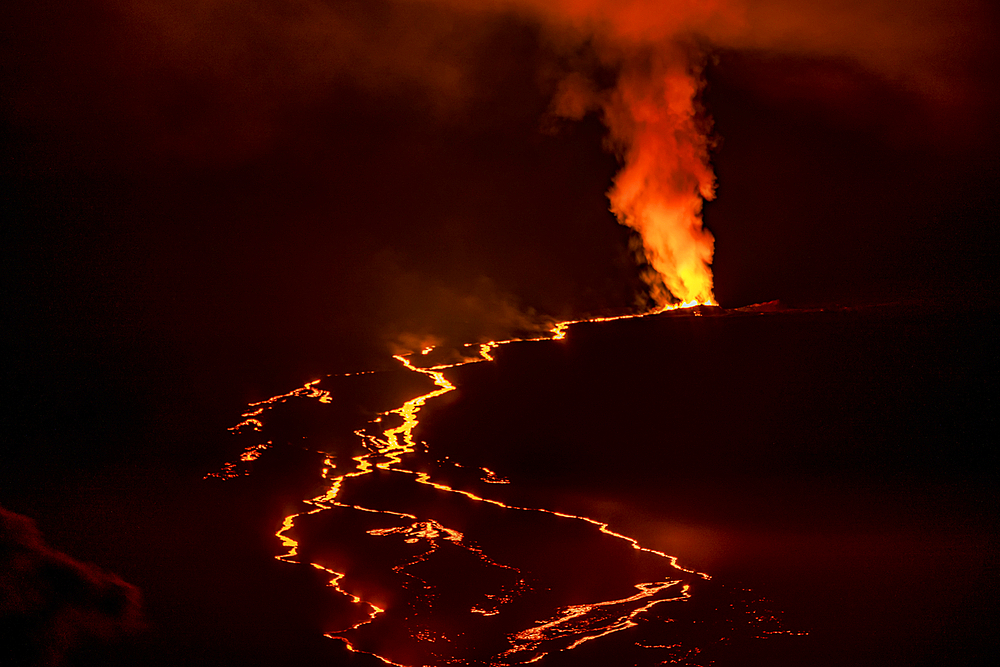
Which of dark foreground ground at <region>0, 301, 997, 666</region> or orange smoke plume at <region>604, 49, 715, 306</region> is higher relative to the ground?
orange smoke plume at <region>604, 49, 715, 306</region>

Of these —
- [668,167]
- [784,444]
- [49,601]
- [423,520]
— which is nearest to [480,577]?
[423,520]

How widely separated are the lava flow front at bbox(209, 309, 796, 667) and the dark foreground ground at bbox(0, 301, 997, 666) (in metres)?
0.18

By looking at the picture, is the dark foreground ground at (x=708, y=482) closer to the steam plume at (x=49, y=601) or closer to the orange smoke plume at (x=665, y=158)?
the steam plume at (x=49, y=601)

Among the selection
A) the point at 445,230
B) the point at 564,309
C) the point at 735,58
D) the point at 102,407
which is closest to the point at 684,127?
the point at 735,58

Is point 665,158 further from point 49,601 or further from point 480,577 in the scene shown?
point 49,601

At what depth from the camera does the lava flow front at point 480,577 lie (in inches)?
144

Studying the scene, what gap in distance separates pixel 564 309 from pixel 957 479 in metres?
4.88

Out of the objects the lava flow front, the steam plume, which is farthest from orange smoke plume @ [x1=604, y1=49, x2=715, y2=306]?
the steam plume

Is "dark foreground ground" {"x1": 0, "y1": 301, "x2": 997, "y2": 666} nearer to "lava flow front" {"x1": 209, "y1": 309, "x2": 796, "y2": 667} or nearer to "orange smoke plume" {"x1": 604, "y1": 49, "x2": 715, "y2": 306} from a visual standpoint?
"lava flow front" {"x1": 209, "y1": 309, "x2": 796, "y2": 667}

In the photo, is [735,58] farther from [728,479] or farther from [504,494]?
[504,494]

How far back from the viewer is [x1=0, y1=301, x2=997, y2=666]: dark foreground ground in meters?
3.82

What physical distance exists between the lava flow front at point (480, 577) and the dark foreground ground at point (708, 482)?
18cm

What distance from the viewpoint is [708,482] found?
584 cm

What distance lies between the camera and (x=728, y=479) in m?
5.82
